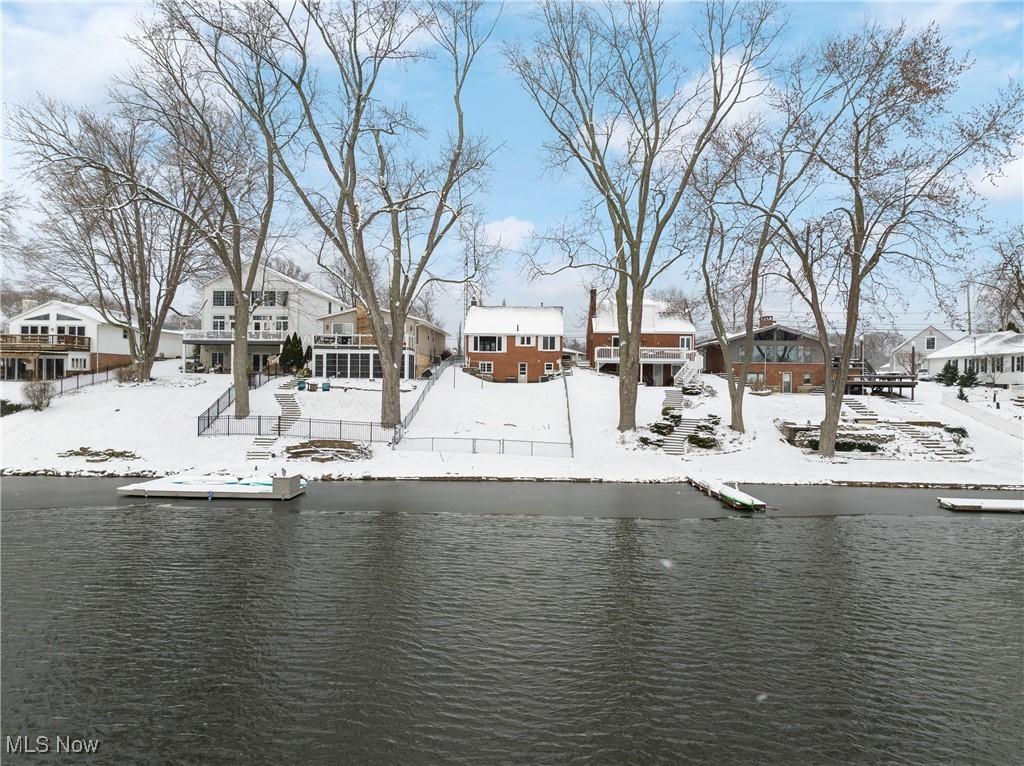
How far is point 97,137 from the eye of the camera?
36719mm

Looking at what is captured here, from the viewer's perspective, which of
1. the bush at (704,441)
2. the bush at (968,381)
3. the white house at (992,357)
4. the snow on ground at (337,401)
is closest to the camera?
the bush at (704,441)

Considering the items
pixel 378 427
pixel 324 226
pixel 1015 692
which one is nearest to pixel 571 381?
pixel 378 427

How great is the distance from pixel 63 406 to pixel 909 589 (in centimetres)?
3915

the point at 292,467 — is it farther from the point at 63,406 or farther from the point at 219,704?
the point at 219,704

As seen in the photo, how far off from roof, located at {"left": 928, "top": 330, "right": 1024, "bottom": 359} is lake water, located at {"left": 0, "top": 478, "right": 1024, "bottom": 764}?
142ft

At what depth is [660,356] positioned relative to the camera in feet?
181

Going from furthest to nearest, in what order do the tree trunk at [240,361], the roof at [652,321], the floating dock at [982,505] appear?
the roof at [652,321], the tree trunk at [240,361], the floating dock at [982,505]

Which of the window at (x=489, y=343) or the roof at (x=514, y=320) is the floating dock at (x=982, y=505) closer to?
the roof at (x=514, y=320)

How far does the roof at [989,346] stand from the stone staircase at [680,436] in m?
33.0

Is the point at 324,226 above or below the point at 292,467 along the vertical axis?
above

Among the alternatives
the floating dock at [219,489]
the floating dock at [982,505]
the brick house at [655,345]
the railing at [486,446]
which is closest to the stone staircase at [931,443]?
the floating dock at [982,505]

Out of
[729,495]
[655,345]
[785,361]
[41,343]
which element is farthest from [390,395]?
[785,361]

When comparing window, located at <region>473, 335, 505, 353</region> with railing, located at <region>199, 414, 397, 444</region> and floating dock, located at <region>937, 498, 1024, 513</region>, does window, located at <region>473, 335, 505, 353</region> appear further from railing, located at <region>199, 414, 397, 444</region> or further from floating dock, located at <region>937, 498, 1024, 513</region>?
floating dock, located at <region>937, 498, 1024, 513</region>

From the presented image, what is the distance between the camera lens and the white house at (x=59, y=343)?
46750 millimetres
